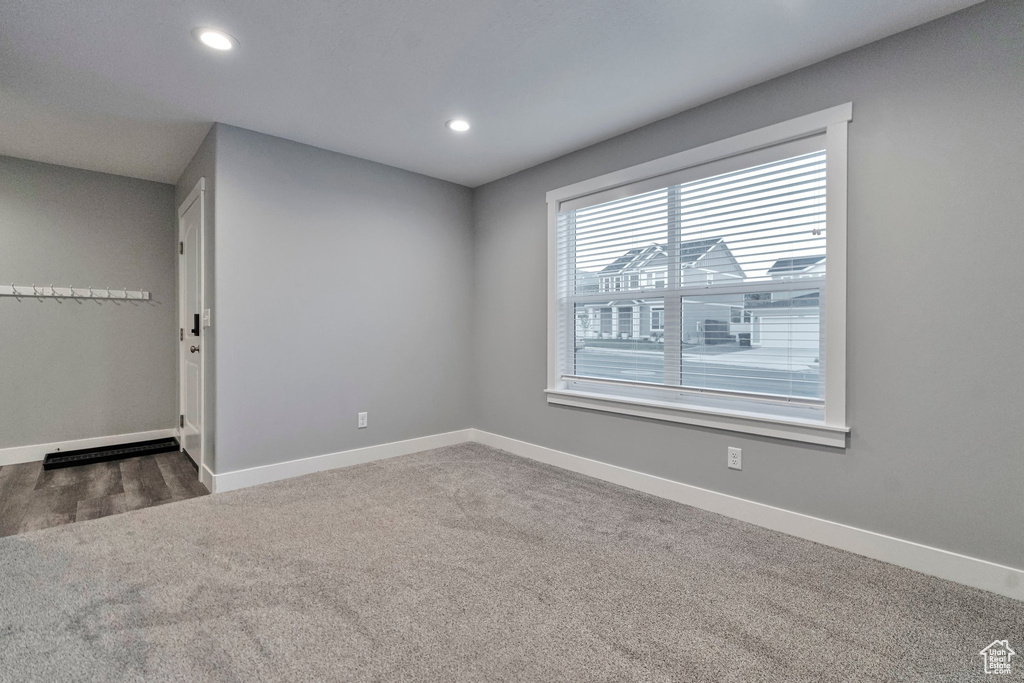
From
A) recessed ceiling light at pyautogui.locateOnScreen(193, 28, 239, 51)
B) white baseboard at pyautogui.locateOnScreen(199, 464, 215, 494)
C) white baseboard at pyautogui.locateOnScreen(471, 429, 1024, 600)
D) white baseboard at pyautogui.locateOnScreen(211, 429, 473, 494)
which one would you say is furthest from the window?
white baseboard at pyautogui.locateOnScreen(199, 464, 215, 494)

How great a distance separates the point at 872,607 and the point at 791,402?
999mm

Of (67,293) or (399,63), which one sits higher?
(399,63)

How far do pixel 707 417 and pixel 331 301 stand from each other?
9.10 feet

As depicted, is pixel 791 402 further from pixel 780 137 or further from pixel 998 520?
pixel 780 137

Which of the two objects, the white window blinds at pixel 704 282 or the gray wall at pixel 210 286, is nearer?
the white window blinds at pixel 704 282

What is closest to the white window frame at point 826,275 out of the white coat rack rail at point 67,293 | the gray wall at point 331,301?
the gray wall at point 331,301

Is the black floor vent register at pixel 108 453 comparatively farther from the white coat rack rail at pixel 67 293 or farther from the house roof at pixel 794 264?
the house roof at pixel 794 264

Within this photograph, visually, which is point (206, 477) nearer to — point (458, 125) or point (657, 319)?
point (458, 125)

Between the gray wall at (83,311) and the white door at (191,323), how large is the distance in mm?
313

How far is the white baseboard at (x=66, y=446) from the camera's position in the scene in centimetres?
384

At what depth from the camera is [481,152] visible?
366 centimetres

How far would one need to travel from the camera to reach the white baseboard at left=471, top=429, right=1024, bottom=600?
2.00m

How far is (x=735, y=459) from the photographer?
109 inches

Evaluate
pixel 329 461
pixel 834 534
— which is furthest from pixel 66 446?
pixel 834 534
